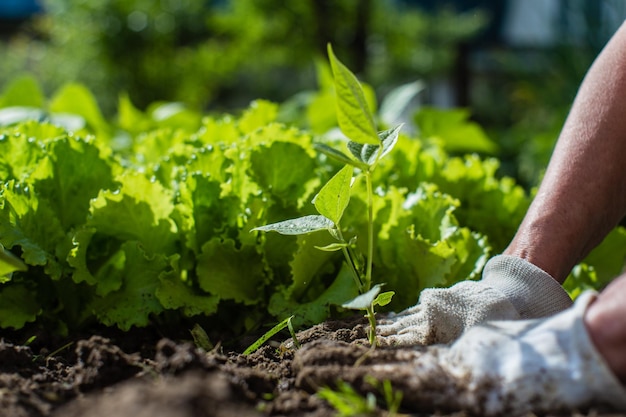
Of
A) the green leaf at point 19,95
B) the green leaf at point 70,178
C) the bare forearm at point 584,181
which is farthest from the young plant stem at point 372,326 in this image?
the green leaf at point 19,95

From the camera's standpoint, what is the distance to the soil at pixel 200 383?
1101mm

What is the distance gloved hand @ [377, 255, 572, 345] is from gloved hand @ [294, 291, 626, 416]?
211 millimetres

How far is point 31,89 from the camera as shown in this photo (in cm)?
387

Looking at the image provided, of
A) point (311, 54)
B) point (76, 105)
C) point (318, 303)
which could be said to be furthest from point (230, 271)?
point (311, 54)

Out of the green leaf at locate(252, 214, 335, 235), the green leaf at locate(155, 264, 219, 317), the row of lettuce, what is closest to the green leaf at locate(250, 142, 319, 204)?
the row of lettuce

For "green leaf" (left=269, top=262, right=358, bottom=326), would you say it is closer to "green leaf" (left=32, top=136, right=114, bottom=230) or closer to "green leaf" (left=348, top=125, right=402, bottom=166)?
"green leaf" (left=348, top=125, right=402, bottom=166)

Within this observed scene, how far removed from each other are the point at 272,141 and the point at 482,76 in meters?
9.90

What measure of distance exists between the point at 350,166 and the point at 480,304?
15.6 inches

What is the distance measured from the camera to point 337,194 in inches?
59.1

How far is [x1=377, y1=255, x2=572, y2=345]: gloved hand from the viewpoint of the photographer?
1611mm

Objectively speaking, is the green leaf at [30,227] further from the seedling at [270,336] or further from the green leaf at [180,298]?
the seedling at [270,336]

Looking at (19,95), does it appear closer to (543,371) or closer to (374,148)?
(374,148)

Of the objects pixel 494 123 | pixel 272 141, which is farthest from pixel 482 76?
pixel 272 141

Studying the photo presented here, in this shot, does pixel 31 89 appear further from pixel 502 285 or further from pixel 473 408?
pixel 473 408
